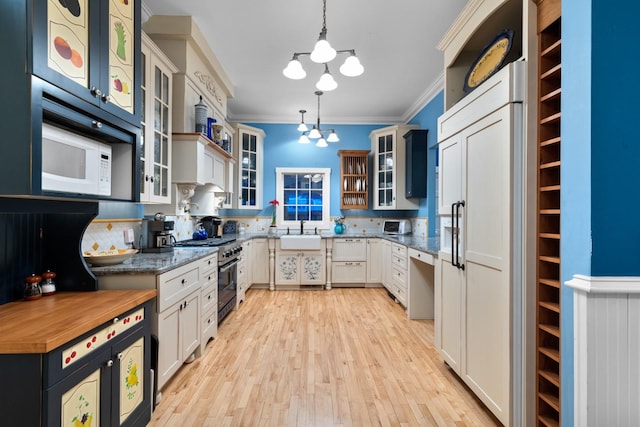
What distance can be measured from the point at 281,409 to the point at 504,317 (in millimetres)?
1444

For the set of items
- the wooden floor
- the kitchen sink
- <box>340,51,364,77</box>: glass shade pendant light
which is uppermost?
<box>340,51,364,77</box>: glass shade pendant light

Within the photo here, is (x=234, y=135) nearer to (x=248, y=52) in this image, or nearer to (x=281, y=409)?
(x=248, y=52)

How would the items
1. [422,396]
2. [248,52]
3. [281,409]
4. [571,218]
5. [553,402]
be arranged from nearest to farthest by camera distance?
[571,218]
[553,402]
[281,409]
[422,396]
[248,52]

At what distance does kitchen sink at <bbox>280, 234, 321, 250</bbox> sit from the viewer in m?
4.97

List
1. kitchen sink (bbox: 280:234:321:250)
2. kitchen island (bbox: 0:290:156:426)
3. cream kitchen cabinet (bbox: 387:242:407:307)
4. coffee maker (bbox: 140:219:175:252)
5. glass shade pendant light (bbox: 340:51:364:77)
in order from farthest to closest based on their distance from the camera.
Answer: kitchen sink (bbox: 280:234:321:250) → cream kitchen cabinet (bbox: 387:242:407:307) → coffee maker (bbox: 140:219:175:252) → glass shade pendant light (bbox: 340:51:364:77) → kitchen island (bbox: 0:290:156:426)

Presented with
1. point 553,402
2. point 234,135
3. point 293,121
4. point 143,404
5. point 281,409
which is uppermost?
point 293,121

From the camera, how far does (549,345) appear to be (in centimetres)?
163

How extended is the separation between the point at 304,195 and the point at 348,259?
1.49 metres

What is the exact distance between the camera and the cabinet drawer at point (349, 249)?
5125 millimetres

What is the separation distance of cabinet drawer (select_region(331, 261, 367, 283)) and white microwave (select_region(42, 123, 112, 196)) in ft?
12.8

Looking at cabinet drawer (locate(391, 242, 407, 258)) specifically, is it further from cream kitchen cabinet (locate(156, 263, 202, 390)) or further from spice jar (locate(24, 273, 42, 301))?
spice jar (locate(24, 273, 42, 301))

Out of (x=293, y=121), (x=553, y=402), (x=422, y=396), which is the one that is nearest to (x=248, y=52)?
(x=293, y=121)

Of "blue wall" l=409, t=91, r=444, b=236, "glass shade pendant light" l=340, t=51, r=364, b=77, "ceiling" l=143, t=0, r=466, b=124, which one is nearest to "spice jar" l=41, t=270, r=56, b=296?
"glass shade pendant light" l=340, t=51, r=364, b=77

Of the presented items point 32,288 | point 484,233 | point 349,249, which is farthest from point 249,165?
point 484,233
